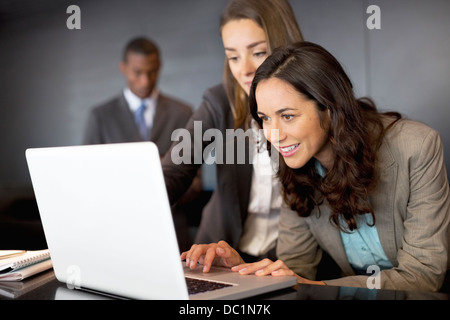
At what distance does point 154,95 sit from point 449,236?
2.88 m

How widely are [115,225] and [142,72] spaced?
3399 millimetres

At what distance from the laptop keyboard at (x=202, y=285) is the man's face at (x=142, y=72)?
3138 millimetres

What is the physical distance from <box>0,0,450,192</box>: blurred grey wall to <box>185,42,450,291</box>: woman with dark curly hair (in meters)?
1.63

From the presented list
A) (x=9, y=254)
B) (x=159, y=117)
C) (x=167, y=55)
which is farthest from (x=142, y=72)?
(x=9, y=254)

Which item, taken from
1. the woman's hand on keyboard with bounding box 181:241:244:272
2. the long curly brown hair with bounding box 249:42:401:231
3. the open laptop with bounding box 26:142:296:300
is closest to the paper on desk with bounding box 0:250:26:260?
the open laptop with bounding box 26:142:296:300

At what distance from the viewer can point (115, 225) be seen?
1073 millimetres

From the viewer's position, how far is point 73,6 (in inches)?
175

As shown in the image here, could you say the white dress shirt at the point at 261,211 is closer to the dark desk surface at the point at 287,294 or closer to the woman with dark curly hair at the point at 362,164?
the woman with dark curly hair at the point at 362,164

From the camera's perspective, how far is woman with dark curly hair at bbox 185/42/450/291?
160 cm

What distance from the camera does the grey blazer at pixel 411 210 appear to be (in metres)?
1.59

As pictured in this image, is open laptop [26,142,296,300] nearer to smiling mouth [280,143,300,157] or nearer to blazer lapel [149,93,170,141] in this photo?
smiling mouth [280,143,300,157]
